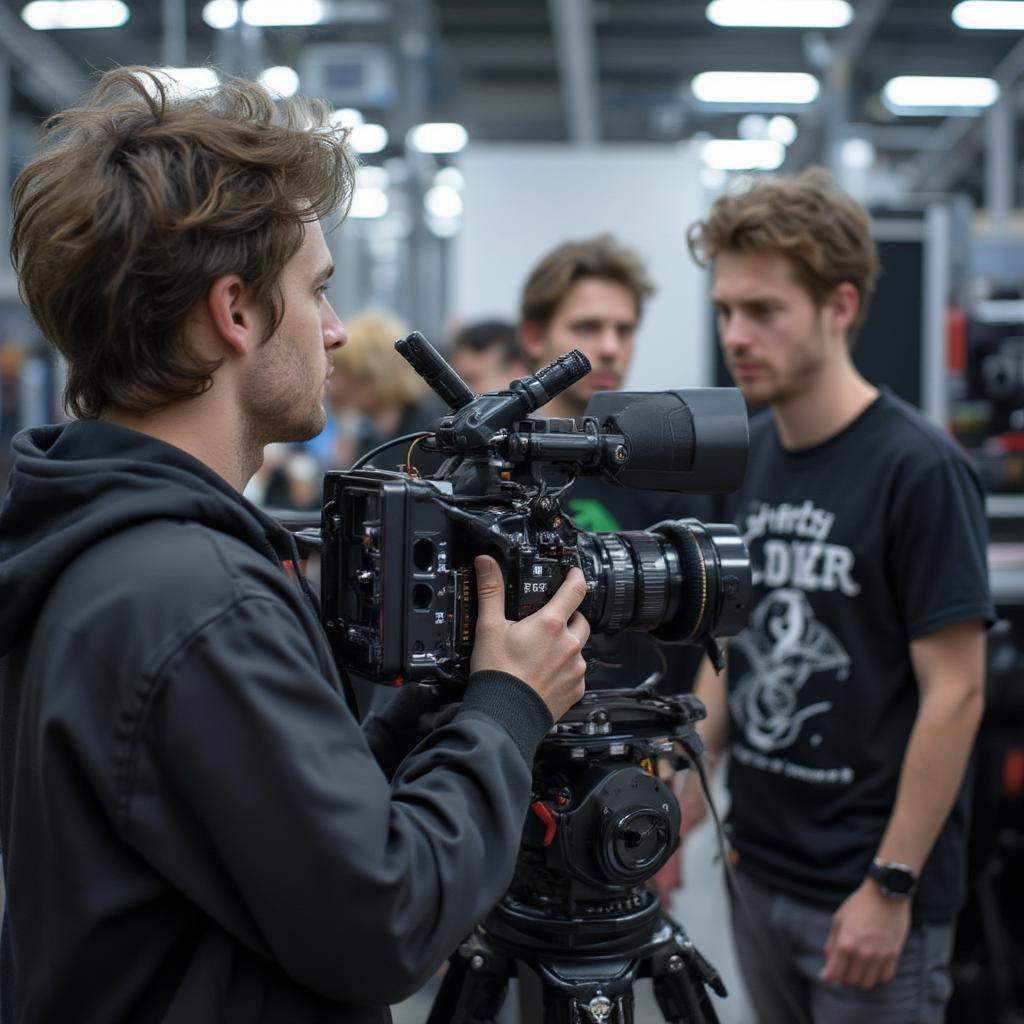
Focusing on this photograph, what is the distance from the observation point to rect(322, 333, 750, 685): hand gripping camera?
44.4 inches

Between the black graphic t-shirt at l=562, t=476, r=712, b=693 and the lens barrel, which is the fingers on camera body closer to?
the lens barrel

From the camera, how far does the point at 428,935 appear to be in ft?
3.13

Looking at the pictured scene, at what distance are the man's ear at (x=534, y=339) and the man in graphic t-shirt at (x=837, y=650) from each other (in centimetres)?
54

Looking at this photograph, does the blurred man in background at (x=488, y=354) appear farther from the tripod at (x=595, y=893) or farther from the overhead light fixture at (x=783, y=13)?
the overhead light fixture at (x=783, y=13)

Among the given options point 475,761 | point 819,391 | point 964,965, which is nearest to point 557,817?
point 475,761

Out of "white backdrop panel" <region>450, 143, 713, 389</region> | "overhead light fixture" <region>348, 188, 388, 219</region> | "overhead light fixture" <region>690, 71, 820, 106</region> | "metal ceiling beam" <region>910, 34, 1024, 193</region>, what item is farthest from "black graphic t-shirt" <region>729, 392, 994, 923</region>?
"overhead light fixture" <region>348, 188, 388, 219</region>

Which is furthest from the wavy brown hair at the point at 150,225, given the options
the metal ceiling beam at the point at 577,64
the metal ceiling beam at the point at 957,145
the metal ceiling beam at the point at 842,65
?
the metal ceiling beam at the point at 957,145

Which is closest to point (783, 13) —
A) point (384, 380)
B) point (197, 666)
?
point (384, 380)

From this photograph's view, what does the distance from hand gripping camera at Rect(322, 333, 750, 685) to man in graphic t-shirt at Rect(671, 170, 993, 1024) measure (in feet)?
1.48

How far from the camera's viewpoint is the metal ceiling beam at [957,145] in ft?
27.3

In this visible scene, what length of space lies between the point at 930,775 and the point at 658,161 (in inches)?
123

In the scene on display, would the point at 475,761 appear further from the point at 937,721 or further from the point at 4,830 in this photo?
the point at 937,721

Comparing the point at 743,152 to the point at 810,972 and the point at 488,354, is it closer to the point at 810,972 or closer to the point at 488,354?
the point at 488,354

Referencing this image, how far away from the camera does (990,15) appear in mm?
7285
